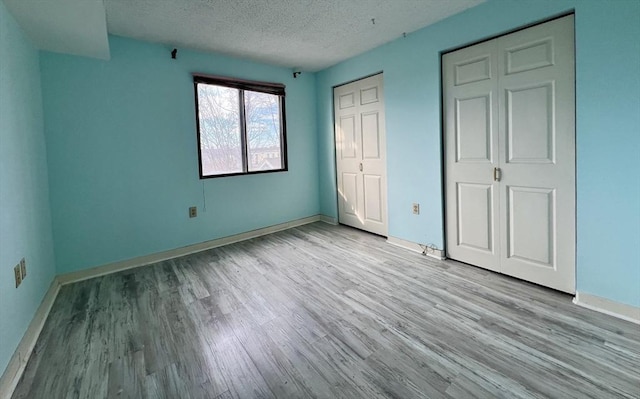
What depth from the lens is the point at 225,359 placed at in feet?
5.85

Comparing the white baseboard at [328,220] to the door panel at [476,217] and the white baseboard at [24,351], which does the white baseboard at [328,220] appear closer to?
the door panel at [476,217]

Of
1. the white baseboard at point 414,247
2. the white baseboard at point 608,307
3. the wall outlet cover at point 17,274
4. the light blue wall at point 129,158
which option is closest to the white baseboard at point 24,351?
the wall outlet cover at point 17,274

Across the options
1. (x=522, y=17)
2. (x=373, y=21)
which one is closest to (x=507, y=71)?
(x=522, y=17)

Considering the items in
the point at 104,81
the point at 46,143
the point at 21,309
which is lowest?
the point at 21,309

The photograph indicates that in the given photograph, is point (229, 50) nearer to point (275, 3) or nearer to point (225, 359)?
point (275, 3)

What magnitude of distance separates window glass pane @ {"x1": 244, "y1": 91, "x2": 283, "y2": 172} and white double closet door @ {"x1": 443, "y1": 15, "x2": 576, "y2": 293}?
2.36 meters

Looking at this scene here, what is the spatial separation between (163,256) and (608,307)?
4066mm

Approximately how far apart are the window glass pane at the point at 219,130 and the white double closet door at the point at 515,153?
2574 mm

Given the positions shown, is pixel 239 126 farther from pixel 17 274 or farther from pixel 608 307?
pixel 608 307

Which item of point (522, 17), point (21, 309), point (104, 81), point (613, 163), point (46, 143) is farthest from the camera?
point (104, 81)

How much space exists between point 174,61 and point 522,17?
3.44 m

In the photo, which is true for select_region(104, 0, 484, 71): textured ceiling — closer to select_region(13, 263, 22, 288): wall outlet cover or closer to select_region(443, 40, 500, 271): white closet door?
select_region(443, 40, 500, 271): white closet door

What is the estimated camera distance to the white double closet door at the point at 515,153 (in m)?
2.30

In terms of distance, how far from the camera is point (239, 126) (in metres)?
4.04
